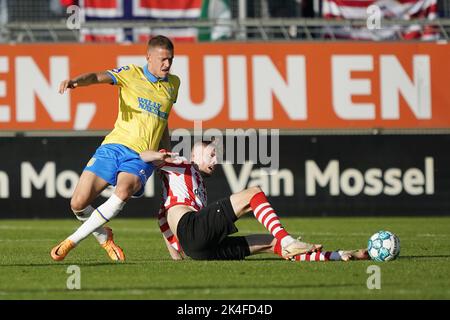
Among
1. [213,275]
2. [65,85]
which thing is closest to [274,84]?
[65,85]

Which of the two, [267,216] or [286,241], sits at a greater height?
[267,216]

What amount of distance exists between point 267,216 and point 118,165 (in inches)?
70.1

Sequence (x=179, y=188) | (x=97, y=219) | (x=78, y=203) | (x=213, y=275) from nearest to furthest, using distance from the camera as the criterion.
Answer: (x=213, y=275), (x=97, y=219), (x=179, y=188), (x=78, y=203)

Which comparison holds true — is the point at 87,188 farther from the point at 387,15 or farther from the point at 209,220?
the point at 387,15

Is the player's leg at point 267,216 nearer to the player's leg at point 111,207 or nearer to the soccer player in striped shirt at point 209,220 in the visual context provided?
the soccer player in striped shirt at point 209,220

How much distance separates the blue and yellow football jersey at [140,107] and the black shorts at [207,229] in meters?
1.22

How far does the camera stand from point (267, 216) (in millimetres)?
10664

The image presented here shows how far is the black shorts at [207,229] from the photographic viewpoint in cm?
1070

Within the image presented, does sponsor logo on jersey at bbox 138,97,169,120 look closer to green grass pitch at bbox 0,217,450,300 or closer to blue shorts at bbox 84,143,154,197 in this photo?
blue shorts at bbox 84,143,154,197

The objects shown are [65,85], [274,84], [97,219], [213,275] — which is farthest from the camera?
[274,84]

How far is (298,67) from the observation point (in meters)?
22.0

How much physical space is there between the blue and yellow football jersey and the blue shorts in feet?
0.57
